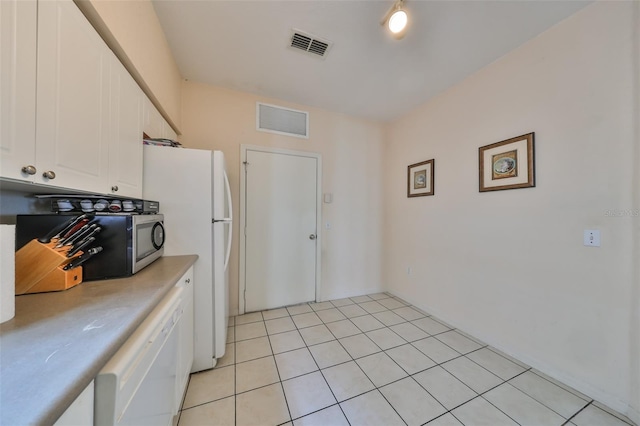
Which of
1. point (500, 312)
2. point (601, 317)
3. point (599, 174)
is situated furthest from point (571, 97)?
point (500, 312)

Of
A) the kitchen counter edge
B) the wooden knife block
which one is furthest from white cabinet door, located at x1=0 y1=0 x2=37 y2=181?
the kitchen counter edge

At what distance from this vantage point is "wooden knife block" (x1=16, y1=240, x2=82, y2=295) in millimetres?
877

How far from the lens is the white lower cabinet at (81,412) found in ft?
1.48

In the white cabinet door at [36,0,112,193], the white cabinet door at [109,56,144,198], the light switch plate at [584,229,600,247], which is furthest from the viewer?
the light switch plate at [584,229,600,247]

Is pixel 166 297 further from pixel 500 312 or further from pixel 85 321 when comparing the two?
pixel 500 312

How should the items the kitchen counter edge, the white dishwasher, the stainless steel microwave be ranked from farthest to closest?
the stainless steel microwave, the white dishwasher, the kitchen counter edge

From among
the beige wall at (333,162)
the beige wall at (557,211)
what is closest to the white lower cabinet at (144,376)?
the beige wall at (333,162)

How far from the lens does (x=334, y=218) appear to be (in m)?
3.02

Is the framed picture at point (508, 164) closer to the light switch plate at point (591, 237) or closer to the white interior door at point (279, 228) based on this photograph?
the light switch plate at point (591, 237)

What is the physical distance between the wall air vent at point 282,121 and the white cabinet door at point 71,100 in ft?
5.16

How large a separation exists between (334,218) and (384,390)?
1.93 metres

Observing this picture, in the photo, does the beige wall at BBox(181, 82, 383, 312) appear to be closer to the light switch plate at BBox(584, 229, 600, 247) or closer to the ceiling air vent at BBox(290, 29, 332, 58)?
the ceiling air vent at BBox(290, 29, 332, 58)

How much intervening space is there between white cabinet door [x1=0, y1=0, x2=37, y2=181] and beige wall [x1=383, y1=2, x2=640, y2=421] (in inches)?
114

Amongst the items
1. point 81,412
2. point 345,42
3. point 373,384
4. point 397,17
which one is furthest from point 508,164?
point 81,412
